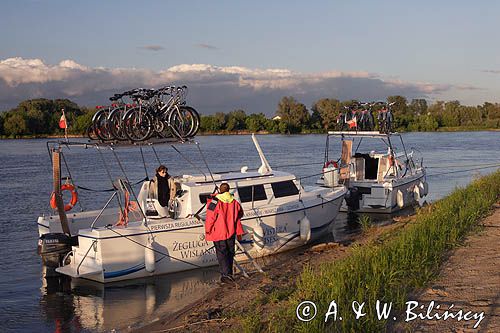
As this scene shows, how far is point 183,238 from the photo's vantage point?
1368cm

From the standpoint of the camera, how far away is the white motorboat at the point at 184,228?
12.9 meters

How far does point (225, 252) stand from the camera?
11742mm

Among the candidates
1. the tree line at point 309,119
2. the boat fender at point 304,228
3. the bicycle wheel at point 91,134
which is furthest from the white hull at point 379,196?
the tree line at point 309,119

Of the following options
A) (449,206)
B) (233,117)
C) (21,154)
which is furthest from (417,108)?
(449,206)

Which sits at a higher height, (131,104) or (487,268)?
(131,104)

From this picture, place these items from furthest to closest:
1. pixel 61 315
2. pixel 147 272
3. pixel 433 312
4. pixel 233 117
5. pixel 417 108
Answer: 1. pixel 417 108
2. pixel 233 117
3. pixel 147 272
4. pixel 61 315
5. pixel 433 312

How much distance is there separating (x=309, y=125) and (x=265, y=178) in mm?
95684

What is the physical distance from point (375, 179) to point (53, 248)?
45.3ft

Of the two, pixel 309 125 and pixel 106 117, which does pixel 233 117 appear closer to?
pixel 309 125

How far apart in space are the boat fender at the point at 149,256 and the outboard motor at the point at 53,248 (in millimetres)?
1731

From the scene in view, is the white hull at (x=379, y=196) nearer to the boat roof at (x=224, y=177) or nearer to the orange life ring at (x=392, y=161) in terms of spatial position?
the orange life ring at (x=392, y=161)

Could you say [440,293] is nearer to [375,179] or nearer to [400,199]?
[400,199]

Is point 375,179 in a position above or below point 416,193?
above

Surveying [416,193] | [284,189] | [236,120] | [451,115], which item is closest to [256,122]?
[236,120]
